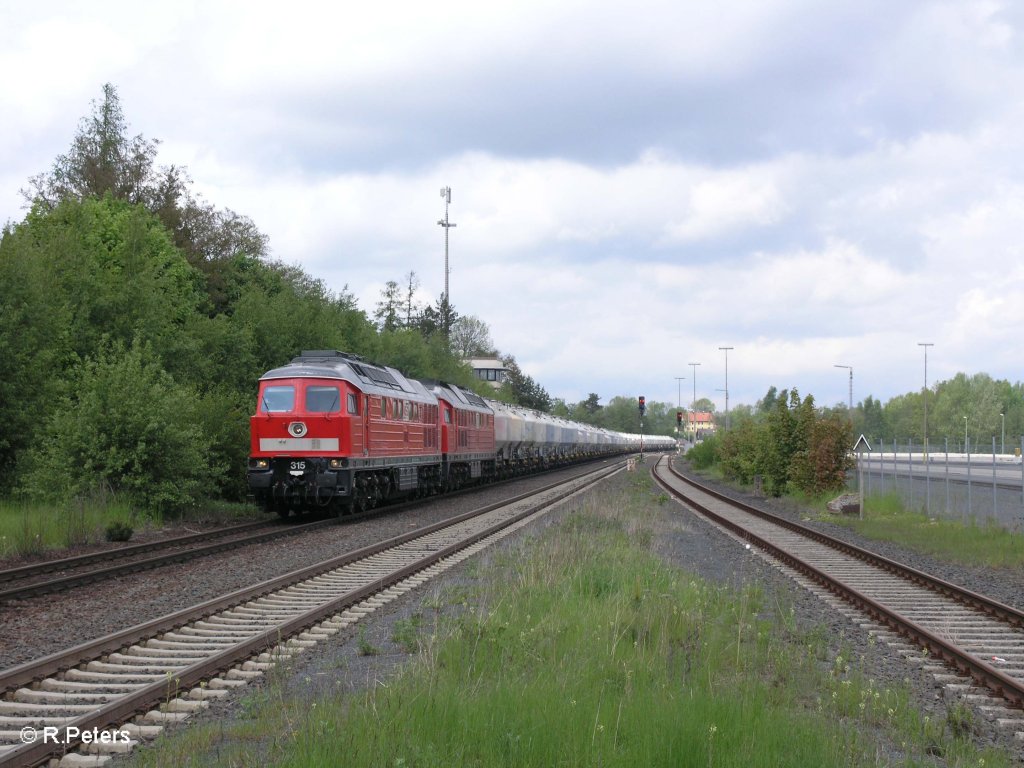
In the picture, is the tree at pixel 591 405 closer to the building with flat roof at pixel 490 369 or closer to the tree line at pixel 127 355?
the building with flat roof at pixel 490 369

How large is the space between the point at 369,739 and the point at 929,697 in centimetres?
480

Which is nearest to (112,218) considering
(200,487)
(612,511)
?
(200,487)

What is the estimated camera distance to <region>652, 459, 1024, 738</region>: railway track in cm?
852

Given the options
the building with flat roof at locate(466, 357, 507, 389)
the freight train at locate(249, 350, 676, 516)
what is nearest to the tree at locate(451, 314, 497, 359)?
the building with flat roof at locate(466, 357, 507, 389)

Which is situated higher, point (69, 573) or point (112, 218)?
point (112, 218)

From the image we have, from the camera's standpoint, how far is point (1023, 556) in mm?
17516

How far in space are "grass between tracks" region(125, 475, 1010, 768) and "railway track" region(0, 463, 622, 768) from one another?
0.50m

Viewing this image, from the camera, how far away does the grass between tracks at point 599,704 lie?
18.1ft

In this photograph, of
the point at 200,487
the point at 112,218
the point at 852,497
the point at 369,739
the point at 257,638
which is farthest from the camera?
the point at 112,218

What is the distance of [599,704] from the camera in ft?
20.5

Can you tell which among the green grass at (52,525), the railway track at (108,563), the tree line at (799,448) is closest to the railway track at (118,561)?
the railway track at (108,563)

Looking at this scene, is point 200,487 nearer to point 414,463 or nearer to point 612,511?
point 414,463

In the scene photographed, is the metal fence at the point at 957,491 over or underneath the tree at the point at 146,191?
underneath

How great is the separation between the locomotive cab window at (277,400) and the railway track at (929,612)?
36.1 ft
